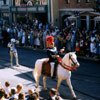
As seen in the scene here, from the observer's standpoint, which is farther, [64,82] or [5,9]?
[5,9]

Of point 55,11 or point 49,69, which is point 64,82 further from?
point 55,11

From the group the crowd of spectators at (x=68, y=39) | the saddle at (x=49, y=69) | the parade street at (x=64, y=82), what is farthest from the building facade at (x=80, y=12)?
the saddle at (x=49, y=69)

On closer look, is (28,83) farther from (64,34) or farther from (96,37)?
(64,34)

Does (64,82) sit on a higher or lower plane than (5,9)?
lower

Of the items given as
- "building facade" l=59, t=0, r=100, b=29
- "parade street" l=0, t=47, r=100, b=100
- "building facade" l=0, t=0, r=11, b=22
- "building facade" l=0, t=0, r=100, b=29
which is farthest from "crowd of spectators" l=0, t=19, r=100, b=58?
"building facade" l=0, t=0, r=11, b=22

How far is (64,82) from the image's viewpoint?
543 inches

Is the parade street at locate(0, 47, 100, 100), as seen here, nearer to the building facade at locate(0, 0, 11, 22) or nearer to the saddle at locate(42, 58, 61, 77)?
the saddle at locate(42, 58, 61, 77)

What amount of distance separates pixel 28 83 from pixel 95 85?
11.4ft

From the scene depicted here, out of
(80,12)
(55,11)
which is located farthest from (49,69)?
(55,11)

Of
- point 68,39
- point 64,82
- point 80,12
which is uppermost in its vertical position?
point 80,12

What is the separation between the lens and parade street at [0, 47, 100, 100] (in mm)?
11992

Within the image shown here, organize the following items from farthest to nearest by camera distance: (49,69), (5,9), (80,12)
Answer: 1. (5,9)
2. (80,12)
3. (49,69)

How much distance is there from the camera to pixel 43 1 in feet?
118

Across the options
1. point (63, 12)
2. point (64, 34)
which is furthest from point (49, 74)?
point (63, 12)
